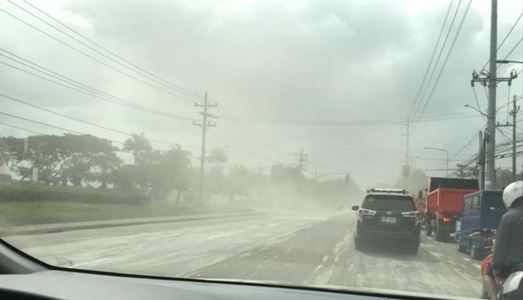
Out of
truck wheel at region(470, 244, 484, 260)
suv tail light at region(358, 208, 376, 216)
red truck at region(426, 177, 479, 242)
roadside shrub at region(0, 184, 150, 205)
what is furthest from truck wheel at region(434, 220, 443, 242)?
roadside shrub at region(0, 184, 150, 205)

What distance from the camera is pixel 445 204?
21.5 meters

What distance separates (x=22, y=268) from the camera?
154 inches

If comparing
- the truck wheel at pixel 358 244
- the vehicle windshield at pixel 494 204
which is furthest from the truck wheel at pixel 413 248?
the vehicle windshield at pixel 494 204

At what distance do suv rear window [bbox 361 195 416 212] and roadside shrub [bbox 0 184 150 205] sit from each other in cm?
853

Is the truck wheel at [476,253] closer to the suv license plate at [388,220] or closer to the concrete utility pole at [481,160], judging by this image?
the suv license plate at [388,220]

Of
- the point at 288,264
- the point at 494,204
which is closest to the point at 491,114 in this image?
the point at 494,204

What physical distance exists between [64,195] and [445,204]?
17.5 metres

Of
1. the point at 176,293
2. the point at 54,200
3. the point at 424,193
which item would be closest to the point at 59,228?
the point at 54,200

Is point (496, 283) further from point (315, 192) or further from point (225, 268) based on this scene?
point (315, 192)

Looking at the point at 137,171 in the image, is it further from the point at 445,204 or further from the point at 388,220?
the point at 388,220

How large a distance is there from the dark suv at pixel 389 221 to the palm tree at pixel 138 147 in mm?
22987

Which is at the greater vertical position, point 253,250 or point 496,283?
point 496,283

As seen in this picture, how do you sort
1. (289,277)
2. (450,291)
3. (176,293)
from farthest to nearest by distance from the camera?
(289,277), (450,291), (176,293)

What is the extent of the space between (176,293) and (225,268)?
5278 mm
